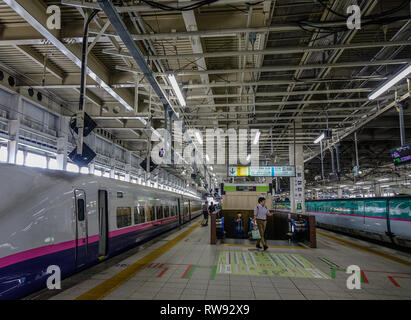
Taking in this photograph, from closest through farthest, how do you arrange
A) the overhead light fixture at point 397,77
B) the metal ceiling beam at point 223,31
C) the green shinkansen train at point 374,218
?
the metal ceiling beam at point 223,31
the overhead light fixture at point 397,77
the green shinkansen train at point 374,218

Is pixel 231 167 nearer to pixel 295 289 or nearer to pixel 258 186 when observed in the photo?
pixel 258 186

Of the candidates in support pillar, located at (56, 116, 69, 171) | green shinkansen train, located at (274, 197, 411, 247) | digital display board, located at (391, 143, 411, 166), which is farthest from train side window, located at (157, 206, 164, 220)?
digital display board, located at (391, 143, 411, 166)

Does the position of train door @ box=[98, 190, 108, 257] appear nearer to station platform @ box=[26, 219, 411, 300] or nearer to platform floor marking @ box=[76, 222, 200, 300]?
station platform @ box=[26, 219, 411, 300]

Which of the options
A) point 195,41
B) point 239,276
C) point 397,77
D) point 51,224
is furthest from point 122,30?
point 397,77

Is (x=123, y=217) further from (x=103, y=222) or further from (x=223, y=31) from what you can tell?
(x=223, y=31)

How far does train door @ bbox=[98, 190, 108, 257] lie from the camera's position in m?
6.53

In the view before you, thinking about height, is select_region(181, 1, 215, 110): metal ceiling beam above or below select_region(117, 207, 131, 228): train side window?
above

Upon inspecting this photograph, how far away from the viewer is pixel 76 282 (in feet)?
16.6

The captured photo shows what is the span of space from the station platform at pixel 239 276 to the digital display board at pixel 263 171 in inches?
225

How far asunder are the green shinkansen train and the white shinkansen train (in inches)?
349

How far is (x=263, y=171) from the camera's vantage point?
1382 cm

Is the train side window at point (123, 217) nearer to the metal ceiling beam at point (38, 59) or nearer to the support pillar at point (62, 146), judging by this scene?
the metal ceiling beam at point (38, 59)

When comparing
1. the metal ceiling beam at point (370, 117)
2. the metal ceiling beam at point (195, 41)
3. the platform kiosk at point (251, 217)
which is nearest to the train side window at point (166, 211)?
the platform kiosk at point (251, 217)

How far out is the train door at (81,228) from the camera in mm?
5254
